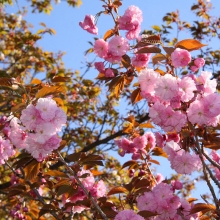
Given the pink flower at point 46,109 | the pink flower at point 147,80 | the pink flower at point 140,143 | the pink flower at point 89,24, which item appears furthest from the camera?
the pink flower at point 140,143

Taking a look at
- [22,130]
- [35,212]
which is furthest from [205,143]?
[35,212]

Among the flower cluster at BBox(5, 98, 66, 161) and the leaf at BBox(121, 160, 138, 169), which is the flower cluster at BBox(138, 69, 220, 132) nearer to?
the flower cluster at BBox(5, 98, 66, 161)

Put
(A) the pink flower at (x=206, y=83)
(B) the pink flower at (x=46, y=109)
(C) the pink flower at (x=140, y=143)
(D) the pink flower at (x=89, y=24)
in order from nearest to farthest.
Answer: (B) the pink flower at (x=46, y=109), (A) the pink flower at (x=206, y=83), (D) the pink flower at (x=89, y=24), (C) the pink flower at (x=140, y=143)

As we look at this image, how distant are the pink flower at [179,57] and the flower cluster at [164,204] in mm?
704

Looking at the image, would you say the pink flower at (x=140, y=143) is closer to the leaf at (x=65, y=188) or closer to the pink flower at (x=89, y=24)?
the leaf at (x=65, y=188)

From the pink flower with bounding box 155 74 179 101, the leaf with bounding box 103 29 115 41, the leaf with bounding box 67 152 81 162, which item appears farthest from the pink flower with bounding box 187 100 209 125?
the leaf with bounding box 103 29 115 41

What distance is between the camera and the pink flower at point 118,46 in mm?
2299

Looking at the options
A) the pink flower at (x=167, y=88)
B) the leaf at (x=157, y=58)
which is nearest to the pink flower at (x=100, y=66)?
the leaf at (x=157, y=58)

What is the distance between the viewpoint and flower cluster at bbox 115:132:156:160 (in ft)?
9.31

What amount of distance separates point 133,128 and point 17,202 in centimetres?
130

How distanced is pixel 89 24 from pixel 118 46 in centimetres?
42

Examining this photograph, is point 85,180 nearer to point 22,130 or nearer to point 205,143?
point 22,130

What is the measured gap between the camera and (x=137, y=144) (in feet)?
9.31

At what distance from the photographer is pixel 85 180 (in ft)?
8.20
